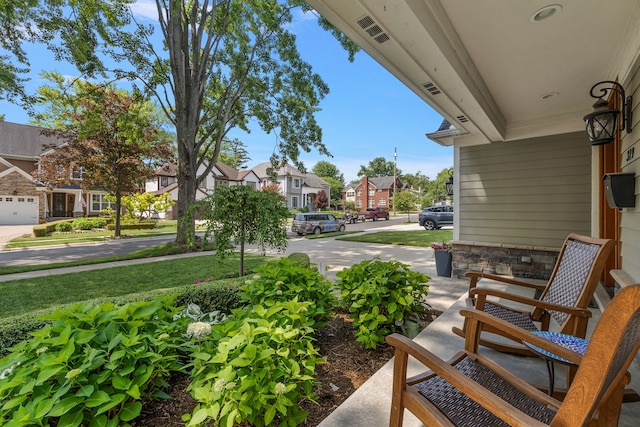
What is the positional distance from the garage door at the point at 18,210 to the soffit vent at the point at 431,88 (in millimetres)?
26833

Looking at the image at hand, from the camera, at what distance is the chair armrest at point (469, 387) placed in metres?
0.87

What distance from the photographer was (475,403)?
49.3 inches

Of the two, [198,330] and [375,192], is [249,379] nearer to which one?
[198,330]

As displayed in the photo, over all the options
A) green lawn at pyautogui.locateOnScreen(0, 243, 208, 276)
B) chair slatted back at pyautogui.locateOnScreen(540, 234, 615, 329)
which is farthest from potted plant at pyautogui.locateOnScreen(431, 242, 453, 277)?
green lawn at pyautogui.locateOnScreen(0, 243, 208, 276)

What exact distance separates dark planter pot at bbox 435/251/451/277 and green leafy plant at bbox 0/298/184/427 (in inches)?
193

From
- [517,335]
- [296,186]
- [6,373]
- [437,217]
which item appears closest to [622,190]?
[517,335]

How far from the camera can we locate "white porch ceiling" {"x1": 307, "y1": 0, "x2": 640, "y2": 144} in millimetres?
1894

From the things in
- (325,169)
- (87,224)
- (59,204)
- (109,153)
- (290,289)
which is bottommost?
(87,224)

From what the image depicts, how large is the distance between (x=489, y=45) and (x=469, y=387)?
2657mm

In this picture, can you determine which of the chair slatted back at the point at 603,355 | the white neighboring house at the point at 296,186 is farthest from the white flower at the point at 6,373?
the white neighboring house at the point at 296,186

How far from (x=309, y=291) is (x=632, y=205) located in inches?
101

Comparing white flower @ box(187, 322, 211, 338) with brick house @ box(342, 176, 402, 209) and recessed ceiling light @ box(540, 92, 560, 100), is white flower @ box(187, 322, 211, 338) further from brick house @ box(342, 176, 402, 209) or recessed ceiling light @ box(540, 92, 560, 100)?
brick house @ box(342, 176, 402, 209)

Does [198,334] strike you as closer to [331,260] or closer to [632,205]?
[632,205]

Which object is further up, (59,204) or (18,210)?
(59,204)
